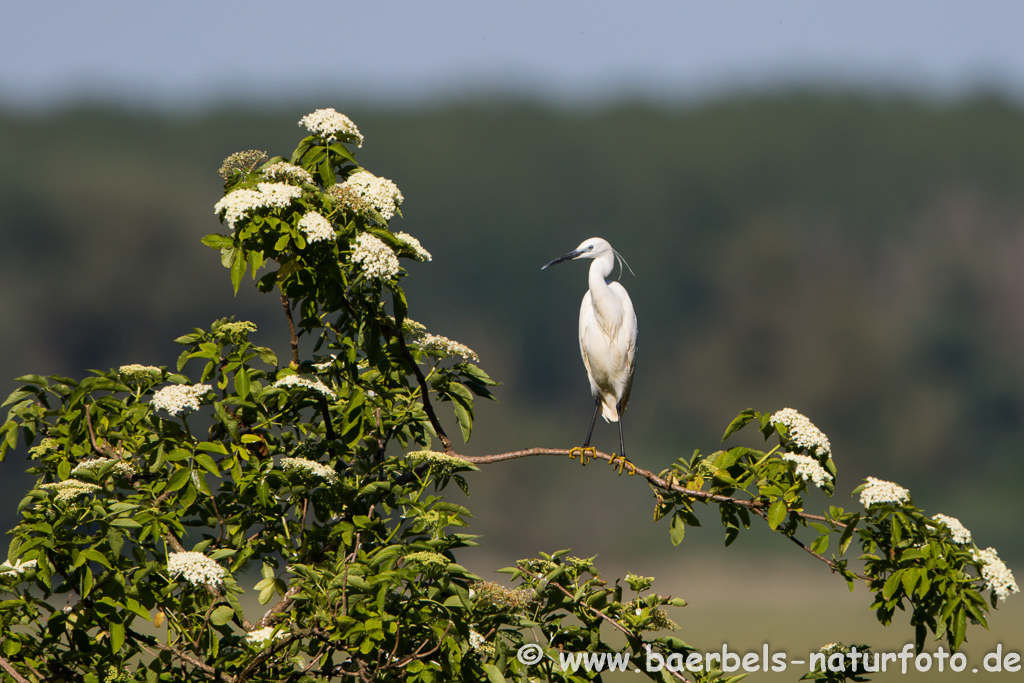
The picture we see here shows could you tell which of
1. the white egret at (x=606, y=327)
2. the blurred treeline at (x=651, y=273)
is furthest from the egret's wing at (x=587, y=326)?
the blurred treeline at (x=651, y=273)

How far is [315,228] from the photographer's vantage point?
2963mm

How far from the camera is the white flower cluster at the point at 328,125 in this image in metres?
3.50

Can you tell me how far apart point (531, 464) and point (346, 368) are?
939 inches

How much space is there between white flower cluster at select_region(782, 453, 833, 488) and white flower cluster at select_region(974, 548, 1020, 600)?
17.2 inches

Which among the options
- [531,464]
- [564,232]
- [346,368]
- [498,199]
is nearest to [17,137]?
[498,199]

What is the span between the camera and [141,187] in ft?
105

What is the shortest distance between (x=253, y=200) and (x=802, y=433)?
1.76m

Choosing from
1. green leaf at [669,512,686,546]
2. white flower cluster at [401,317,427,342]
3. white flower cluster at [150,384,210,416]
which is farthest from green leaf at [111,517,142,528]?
green leaf at [669,512,686,546]

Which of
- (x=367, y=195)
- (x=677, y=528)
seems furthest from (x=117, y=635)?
(x=677, y=528)

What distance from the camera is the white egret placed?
566cm

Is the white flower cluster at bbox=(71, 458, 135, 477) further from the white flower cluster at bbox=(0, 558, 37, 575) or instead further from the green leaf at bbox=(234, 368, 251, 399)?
the green leaf at bbox=(234, 368, 251, 399)

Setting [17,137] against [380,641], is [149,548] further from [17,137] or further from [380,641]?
[17,137]

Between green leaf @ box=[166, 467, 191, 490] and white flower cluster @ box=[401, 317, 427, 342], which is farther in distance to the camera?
white flower cluster @ box=[401, 317, 427, 342]

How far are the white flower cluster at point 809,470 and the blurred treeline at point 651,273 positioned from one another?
22740 mm
